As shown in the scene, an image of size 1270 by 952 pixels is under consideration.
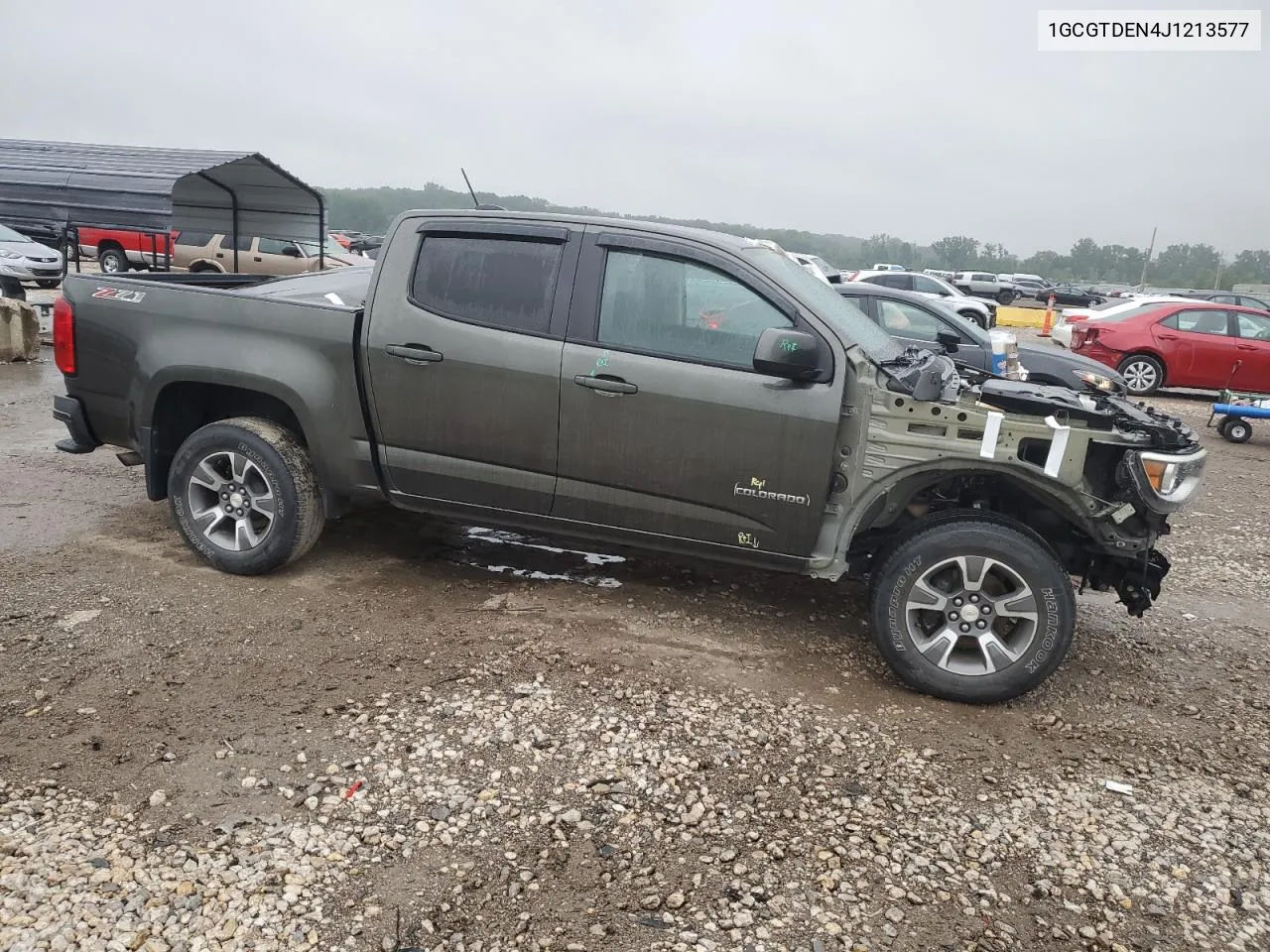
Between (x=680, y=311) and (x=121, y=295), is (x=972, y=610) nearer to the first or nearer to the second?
(x=680, y=311)

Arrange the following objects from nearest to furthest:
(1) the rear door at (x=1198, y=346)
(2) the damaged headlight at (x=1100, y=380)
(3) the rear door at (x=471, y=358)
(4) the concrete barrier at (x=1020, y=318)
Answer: (3) the rear door at (x=471, y=358) < (2) the damaged headlight at (x=1100, y=380) < (1) the rear door at (x=1198, y=346) < (4) the concrete barrier at (x=1020, y=318)

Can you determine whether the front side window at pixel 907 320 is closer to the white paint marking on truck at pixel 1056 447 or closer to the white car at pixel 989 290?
the white paint marking on truck at pixel 1056 447

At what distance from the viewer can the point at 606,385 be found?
3926 millimetres

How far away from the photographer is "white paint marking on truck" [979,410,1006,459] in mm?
3551

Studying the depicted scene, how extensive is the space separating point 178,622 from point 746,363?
2794mm

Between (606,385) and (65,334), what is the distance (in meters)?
2.97

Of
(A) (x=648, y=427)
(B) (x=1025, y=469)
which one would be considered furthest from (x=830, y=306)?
(B) (x=1025, y=469)

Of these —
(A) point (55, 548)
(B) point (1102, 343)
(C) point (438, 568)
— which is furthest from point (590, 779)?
(B) point (1102, 343)

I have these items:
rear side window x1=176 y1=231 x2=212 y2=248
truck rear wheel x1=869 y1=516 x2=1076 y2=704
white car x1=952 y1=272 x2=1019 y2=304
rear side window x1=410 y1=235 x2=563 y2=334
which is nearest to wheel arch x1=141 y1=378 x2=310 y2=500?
rear side window x1=410 y1=235 x2=563 y2=334

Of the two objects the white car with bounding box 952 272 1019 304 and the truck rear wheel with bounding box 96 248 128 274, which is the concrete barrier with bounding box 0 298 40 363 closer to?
the truck rear wheel with bounding box 96 248 128 274

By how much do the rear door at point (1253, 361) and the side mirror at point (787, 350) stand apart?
39.1ft

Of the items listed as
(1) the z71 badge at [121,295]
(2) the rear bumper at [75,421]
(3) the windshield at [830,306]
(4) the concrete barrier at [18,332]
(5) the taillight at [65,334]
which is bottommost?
(4) the concrete barrier at [18,332]

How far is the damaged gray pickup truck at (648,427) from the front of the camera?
3.63 m

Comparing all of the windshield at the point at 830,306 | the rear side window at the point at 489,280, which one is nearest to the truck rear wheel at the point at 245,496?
the rear side window at the point at 489,280
